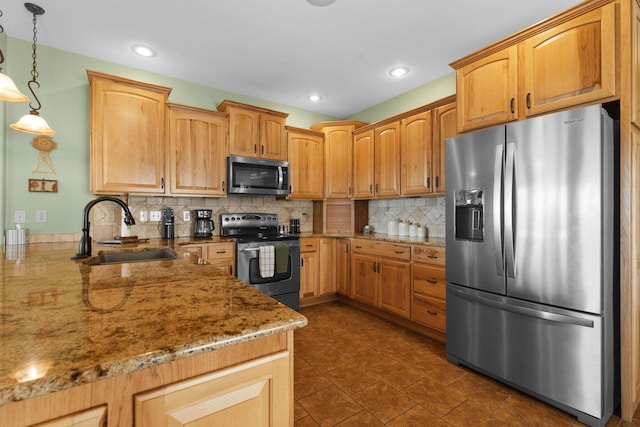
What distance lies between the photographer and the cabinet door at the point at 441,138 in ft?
9.41

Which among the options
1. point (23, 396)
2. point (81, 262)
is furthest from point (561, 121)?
point (81, 262)

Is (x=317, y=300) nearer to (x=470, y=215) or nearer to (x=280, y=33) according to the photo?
(x=470, y=215)

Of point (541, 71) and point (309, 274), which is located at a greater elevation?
point (541, 71)

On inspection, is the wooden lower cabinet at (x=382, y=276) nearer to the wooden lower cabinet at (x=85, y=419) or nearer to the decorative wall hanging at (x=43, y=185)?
the wooden lower cabinet at (x=85, y=419)

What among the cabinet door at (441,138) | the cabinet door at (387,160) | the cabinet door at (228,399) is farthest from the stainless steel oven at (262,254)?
the cabinet door at (228,399)

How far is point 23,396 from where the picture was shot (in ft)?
1.55

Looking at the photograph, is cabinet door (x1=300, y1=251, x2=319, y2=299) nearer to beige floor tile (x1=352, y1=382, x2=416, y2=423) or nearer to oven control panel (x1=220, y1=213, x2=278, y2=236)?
oven control panel (x1=220, y1=213, x2=278, y2=236)

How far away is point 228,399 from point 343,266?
3.15 meters

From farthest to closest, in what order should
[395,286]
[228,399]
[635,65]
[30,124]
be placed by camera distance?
1. [395,286]
2. [30,124]
3. [635,65]
4. [228,399]

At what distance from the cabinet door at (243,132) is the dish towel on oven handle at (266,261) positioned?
1.12 m

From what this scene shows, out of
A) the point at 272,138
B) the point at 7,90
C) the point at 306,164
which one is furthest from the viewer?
the point at 306,164

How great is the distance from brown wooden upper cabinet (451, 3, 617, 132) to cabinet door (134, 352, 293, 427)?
2.22m

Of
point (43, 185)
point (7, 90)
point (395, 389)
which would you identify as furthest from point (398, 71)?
point (43, 185)

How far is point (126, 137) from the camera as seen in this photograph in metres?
2.76
